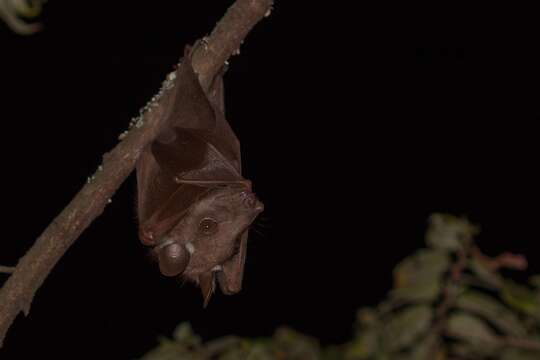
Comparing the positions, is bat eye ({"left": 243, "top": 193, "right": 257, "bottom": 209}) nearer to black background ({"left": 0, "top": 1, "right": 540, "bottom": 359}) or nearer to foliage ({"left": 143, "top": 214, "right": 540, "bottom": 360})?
foliage ({"left": 143, "top": 214, "right": 540, "bottom": 360})

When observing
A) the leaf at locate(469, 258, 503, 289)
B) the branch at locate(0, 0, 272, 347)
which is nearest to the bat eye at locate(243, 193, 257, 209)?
the branch at locate(0, 0, 272, 347)

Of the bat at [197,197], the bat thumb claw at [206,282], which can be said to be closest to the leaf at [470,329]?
the bat at [197,197]

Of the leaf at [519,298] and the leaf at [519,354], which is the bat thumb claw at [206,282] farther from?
the leaf at [519,298]

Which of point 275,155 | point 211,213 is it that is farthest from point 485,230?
point 211,213

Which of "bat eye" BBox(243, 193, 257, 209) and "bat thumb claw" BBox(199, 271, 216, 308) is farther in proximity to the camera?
"bat thumb claw" BBox(199, 271, 216, 308)

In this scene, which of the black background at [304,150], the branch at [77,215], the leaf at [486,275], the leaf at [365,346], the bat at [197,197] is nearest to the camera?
the leaf at [486,275]

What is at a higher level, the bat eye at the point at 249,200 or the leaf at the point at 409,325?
the bat eye at the point at 249,200
